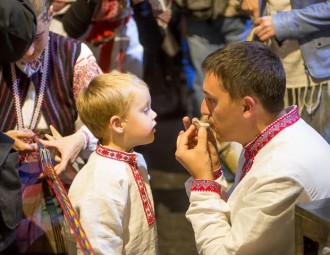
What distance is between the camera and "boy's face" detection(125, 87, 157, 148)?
2.16 meters

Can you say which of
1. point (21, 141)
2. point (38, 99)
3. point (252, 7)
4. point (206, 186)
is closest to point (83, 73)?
point (38, 99)

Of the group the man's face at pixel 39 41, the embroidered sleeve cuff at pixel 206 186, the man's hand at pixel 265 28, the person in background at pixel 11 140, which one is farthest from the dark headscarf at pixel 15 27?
the man's hand at pixel 265 28

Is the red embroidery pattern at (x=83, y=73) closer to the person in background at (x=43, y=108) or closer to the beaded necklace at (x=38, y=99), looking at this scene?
the person in background at (x=43, y=108)

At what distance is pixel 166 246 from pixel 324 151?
1.43 m

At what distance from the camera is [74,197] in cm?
209

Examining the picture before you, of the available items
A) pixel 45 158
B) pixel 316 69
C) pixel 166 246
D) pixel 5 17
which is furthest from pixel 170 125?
pixel 5 17

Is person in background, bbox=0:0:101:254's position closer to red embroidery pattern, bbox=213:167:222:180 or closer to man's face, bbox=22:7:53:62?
man's face, bbox=22:7:53:62

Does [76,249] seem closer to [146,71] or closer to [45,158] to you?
[45,158]

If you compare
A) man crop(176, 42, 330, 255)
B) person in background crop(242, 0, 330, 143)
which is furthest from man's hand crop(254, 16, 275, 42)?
man crop(176, 42, 330, 255)

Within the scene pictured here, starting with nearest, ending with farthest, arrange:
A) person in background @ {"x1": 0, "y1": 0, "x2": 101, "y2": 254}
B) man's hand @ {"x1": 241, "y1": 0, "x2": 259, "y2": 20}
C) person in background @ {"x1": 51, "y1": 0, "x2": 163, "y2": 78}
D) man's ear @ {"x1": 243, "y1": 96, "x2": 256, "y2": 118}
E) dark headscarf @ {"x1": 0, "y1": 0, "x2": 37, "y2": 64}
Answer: dark headscarf @ {"x1": 0, "y1": 0, "x2": 37, "y2": 64} → man's ear @ {"x1": 243, "y1": 96, "x2": 256, "y2": 118} → person in background @ {"x1": 0, "y1": 0, "x2": 101, "y2": 254} → man's hand @ {"x1": 241, "y1": 0, "x2": 259, "y2": 20} → person in background @ {"x1": 51, "y1": 0, "x2": 163, "y2": 78}

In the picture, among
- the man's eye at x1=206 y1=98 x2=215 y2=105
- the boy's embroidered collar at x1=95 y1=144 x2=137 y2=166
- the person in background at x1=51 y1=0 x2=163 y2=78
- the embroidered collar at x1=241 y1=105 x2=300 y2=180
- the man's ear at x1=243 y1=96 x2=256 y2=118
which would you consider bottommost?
the person in background at x1=51 y1=0 x2=163 y2=78

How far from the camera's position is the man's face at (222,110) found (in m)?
1.99

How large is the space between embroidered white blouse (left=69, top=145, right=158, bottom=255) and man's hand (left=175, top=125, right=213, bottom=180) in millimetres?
170

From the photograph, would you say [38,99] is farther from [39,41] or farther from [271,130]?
[271,130]
